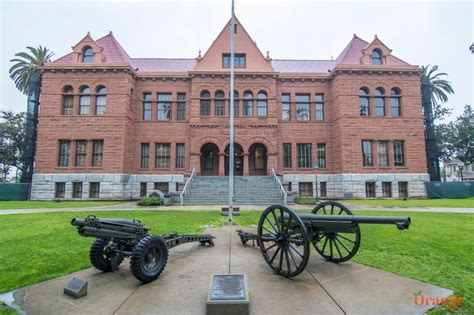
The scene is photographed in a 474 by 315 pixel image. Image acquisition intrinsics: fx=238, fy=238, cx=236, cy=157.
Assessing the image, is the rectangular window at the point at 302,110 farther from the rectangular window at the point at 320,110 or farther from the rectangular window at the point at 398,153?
the rectangular window at the point at 398,153

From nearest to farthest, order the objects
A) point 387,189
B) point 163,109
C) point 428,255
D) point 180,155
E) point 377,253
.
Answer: point 428,255 → point 377,253 → point 387,189 → point 180,155 → point 163,109

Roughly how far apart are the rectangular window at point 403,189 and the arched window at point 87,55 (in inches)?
1205

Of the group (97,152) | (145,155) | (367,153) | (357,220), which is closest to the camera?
(357,220)

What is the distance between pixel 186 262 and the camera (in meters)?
4.75

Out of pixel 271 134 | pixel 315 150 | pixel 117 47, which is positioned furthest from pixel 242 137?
pixel 117 47

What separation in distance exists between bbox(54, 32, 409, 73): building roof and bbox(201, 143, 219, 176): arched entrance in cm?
956

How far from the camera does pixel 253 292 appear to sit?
11.1 feet

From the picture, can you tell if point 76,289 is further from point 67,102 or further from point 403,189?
point 403,189

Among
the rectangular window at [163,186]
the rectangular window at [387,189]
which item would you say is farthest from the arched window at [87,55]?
the rectangular window at [387,189]

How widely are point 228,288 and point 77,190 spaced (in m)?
22.3

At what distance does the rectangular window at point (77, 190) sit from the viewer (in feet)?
67.3

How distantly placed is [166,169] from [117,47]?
43.6ft

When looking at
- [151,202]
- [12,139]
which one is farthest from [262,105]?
[12,139]

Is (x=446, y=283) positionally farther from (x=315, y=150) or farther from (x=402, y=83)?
(x=402, y=83)
